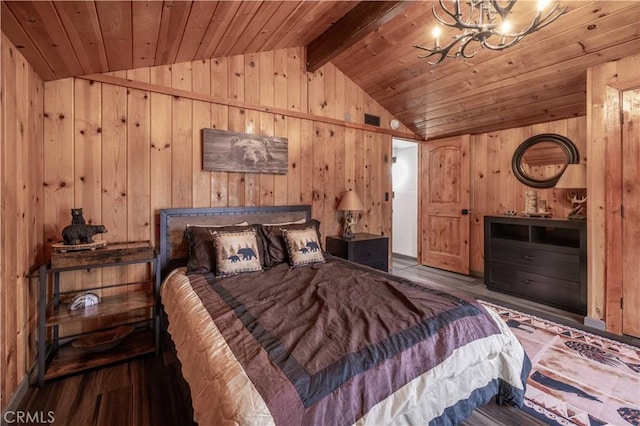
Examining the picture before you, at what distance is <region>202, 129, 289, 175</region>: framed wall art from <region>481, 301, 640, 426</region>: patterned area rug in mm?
2776

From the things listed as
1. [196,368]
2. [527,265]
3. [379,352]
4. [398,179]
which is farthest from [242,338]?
[398,179]

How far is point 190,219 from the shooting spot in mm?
2645

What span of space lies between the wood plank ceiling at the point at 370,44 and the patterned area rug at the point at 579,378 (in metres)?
2.38

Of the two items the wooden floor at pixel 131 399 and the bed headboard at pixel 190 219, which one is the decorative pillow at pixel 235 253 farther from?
the wooden floor at pixel 131 399

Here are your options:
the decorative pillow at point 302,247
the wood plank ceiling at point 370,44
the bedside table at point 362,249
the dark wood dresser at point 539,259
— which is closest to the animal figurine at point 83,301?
the decorative pillow at point 302,247

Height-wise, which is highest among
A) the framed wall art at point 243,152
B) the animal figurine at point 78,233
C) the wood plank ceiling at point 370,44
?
the wood plank ceiling at point 370,44

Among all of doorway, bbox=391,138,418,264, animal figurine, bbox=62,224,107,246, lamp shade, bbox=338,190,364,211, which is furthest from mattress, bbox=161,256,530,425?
doorway, bbox=391,138,418,264

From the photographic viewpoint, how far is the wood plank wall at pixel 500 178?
3416mm

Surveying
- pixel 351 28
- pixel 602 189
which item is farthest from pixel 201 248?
pixel 602 189

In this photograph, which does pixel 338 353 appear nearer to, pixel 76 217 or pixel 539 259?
pixel 76 217

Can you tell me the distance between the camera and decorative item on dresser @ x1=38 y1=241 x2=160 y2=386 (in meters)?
1.85

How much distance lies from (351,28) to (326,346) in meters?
2.69

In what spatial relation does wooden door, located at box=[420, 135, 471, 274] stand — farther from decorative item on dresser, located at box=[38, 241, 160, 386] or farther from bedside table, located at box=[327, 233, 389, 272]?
decorative item on dresser, located at box=[38, 241, 160, 386]
